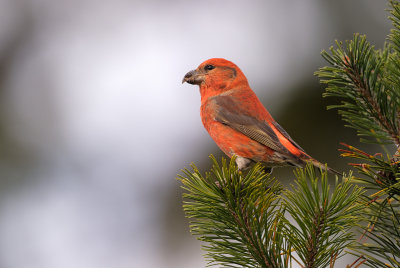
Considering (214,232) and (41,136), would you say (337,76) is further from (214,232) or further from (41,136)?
(41,136)

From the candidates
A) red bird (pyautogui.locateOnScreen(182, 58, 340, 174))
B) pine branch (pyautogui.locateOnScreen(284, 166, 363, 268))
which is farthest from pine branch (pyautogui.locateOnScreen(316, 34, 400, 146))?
red bird (pyautogui.locateOnScreen(182, 58, 340, 174))

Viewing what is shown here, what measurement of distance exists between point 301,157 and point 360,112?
42.3 inches

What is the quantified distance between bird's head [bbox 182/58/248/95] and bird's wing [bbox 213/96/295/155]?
0.31 m

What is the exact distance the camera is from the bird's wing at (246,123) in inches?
132

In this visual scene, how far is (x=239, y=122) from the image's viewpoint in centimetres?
361

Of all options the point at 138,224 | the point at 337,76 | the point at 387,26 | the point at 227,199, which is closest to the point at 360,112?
the point at 337,76

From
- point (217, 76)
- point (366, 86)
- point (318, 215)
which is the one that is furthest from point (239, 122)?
point (318, 215)

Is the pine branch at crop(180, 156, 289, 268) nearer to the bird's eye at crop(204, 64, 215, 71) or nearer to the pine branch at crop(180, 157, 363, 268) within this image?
the pine branch at crop(180, 157, 363, 268)

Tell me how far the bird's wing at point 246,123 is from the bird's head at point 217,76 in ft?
1.00

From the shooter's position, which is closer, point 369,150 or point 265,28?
point 369,150

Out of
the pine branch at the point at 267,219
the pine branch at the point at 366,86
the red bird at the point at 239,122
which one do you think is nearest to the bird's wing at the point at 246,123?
the red bird at the point at 239,122

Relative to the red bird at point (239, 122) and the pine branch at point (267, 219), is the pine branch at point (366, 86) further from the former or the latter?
the red bird at point (239, 122)

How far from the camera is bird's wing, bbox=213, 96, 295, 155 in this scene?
3.36m

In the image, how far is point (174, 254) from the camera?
5.53 m
